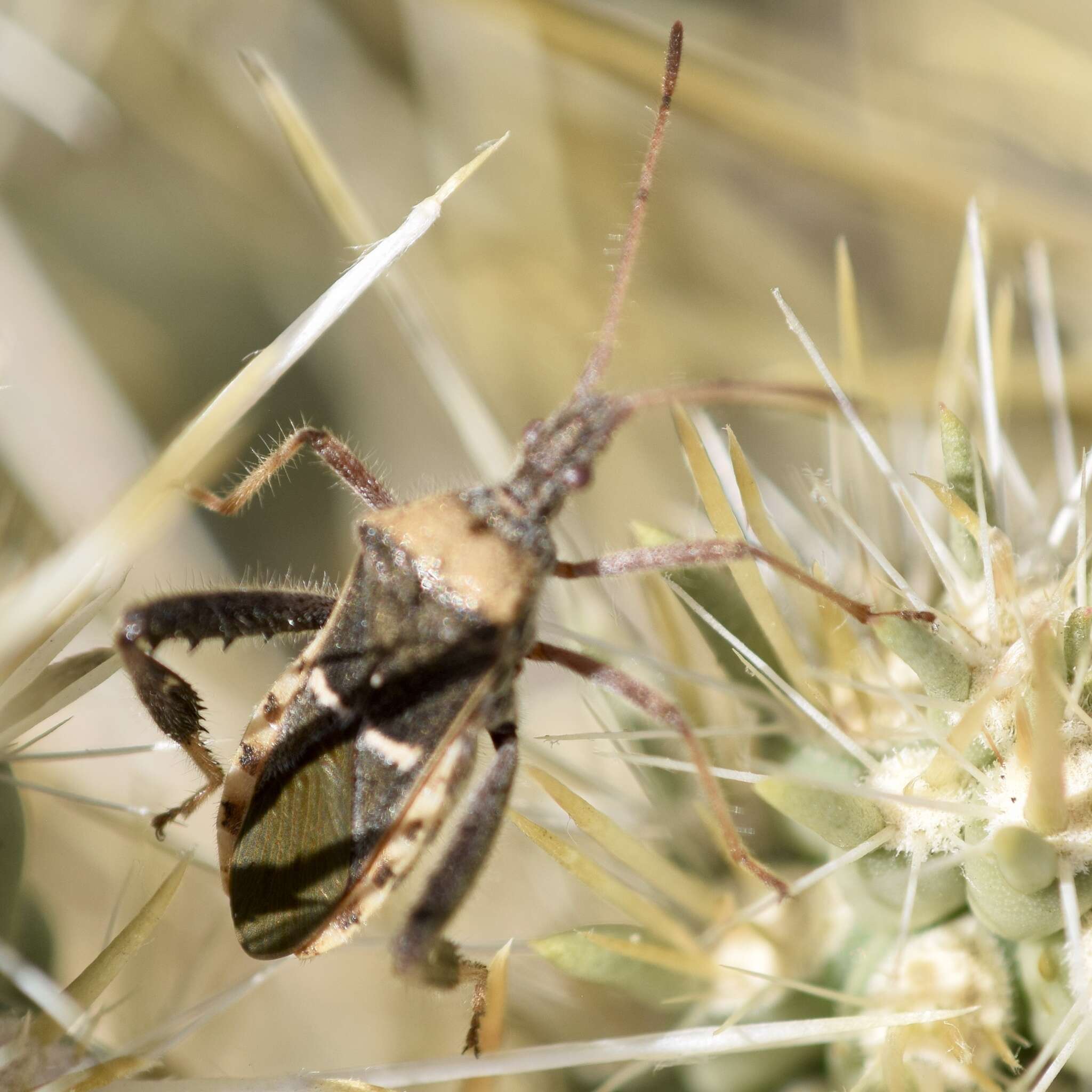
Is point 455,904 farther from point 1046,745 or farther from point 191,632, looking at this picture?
point 1046,745

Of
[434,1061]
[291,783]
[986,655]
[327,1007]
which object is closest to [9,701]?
[291,783]

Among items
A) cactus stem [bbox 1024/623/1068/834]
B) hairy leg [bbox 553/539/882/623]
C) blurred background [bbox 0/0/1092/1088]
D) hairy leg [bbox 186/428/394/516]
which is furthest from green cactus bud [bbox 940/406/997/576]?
hairy leg [bbox 186/428/394/516]

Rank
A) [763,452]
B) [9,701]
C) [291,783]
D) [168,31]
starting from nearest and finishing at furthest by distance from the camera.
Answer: [9,701] < [291,783] < [168,31] < [763,452]

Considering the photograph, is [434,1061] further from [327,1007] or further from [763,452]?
[763,452]

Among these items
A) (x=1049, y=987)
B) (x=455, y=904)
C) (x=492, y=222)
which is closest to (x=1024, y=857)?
(x=1049, y=987)

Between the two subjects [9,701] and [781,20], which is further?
[781,20]

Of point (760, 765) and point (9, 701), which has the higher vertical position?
point (760, 765)
